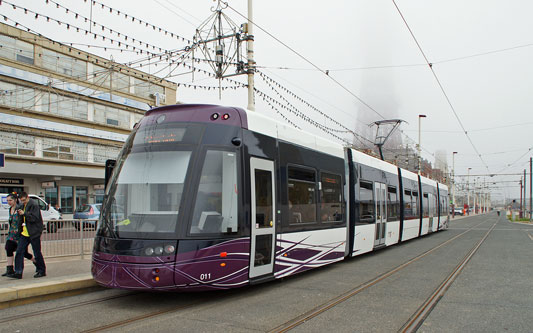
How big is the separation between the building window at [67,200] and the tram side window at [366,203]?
2882 cm

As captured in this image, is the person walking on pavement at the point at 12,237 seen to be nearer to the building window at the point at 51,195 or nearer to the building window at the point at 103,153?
the building window at the point at 51,195

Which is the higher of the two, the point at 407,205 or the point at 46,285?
the point at 407,205

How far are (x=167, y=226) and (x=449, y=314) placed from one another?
4.34m

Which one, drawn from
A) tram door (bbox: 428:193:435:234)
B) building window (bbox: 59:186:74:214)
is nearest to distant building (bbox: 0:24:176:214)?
building window (bbox: 59:186:74:214)

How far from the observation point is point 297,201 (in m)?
8.73

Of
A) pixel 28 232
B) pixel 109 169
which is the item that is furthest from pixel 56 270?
pixel 109 169

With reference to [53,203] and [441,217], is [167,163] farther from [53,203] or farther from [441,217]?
[53,203]

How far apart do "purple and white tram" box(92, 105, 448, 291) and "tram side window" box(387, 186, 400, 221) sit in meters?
6.35

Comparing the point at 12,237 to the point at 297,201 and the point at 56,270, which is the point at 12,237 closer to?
the point at 56,270

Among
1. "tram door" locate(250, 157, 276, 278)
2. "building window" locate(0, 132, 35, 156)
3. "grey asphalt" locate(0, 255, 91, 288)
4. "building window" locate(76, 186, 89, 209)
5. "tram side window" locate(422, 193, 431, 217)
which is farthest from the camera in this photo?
"building window" locate(76, 186, 89, 209)

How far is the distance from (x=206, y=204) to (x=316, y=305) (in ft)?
7.70

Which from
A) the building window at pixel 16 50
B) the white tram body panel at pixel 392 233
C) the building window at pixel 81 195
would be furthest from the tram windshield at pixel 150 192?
the building window at pixel 81 195

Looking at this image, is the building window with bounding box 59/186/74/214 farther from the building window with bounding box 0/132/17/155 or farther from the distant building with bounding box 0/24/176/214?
the building window with bounding box 0/132/17/155

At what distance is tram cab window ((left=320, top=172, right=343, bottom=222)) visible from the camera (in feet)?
32.7
